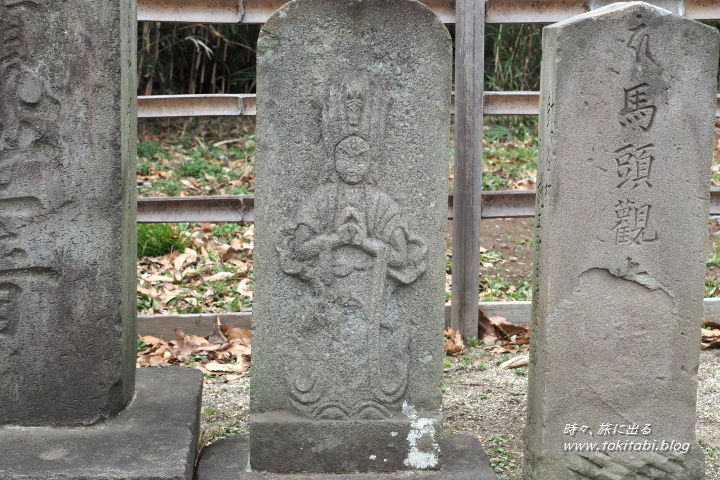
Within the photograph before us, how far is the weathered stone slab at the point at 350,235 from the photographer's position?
8.94 feet

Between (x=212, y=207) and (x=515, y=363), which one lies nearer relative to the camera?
(x=515, y=363)

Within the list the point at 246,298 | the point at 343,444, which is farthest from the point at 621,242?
the point at 246,298

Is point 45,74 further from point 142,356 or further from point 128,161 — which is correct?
point 142,356

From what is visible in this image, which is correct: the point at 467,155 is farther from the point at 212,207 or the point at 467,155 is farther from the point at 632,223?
the point at 632,223

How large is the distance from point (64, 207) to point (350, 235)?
95 centimetres

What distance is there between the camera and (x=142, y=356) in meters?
4.36

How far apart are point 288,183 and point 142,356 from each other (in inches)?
76.9

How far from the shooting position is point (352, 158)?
276cm

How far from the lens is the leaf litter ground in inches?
148

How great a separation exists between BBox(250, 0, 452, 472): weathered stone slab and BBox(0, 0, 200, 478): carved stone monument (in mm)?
461

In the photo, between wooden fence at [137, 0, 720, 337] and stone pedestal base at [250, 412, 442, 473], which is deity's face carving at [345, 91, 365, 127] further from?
wooden fence at [137, 0, 720, 337]

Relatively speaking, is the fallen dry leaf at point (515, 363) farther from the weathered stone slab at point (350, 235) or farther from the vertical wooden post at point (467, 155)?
the weathered stone slab at point (350, 235)

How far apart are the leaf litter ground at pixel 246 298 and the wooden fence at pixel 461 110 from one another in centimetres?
20

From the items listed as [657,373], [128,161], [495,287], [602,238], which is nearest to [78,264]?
[128,161]
